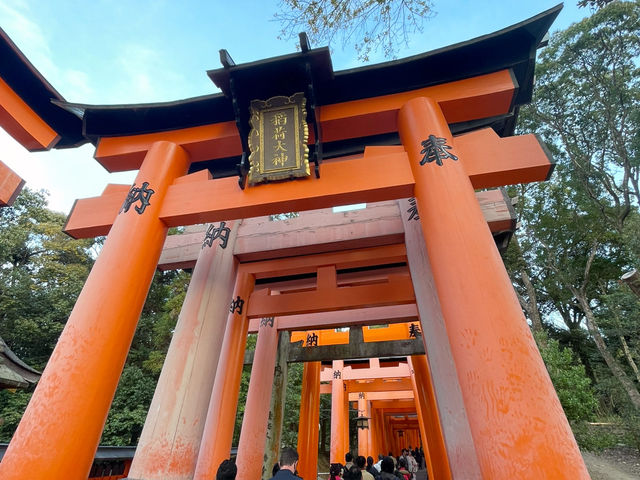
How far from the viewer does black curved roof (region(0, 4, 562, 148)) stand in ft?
11.7

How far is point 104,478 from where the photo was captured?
262 inches

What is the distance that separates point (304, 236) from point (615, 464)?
14.0m

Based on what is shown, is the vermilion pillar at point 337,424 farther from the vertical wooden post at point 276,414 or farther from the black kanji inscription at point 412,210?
the black kanji inscription at point 412,210

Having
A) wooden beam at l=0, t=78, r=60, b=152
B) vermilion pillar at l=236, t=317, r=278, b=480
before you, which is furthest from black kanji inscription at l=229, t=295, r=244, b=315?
wooden beam at l=0, t=78, r=60, b=152

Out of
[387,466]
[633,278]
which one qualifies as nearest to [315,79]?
[633,278]

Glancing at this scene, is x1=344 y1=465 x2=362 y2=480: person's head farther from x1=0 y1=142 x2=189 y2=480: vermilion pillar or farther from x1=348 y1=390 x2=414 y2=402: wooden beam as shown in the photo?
x1=348 y1=390 x2=414 y2=402: wooden beam

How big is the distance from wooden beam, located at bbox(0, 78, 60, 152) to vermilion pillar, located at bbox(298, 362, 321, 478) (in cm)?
847

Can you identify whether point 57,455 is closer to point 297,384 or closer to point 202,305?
point 202,305

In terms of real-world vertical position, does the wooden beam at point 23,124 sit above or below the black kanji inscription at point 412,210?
above

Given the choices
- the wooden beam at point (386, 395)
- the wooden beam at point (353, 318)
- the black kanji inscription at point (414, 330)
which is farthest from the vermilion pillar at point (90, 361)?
the wooden beam at point (386, 395)

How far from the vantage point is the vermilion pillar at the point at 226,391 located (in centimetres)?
475

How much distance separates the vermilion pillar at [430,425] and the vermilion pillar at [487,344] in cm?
551

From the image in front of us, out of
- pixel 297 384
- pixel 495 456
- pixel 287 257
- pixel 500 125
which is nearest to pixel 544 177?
pixel 500 125

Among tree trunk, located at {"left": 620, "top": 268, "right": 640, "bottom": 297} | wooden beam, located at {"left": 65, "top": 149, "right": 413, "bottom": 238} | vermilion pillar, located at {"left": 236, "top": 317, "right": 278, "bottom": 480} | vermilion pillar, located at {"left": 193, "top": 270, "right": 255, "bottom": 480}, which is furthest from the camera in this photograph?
vermilion pillar, located at {"left": 236, "top": 317, "right": 278, "bottom": 480}
